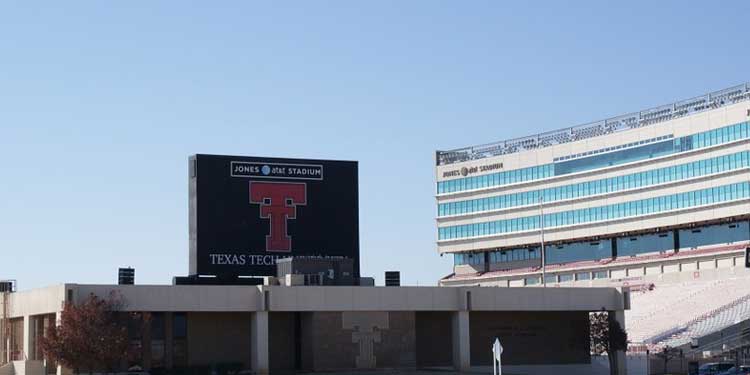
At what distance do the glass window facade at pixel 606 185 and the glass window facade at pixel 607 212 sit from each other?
4.67ft

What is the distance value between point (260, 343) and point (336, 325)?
460cm

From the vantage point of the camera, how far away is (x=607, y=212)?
4926 inches

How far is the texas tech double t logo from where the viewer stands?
7088 cm

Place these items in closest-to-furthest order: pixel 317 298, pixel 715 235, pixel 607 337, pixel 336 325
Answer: pixel 317 298 → pixel 336 325 → pixel 607 337 → pixel 715 235

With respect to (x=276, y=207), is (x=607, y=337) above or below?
below

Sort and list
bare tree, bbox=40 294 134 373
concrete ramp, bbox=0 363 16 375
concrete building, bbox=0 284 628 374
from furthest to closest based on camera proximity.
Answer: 1. concrete ramp, bbox=0 363 16 375
2. concrete building, bbox=0 284 628 374
3. bare tree, bbox=40 294 134 373

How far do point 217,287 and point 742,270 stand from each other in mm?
58613

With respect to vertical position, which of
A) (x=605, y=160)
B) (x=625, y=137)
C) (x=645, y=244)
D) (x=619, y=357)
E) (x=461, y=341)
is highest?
(x=625, y=137)

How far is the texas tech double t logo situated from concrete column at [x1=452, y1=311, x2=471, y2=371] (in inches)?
377

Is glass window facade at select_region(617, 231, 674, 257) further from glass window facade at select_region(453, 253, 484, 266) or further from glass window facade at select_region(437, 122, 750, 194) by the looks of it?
glass window facade at select_region(453, 253, 484, 266)

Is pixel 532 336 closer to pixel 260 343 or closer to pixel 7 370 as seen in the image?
pixel 260 343

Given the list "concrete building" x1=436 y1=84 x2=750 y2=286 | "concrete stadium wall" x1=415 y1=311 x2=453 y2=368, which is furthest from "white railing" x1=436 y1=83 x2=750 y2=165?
"concrete stadium wall" x1=415 y1=311 x2=453 y2=368

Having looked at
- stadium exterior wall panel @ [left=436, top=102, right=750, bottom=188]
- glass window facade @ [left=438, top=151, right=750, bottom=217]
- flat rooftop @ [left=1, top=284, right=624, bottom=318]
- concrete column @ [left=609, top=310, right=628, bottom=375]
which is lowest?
concrete column @ [left=609, top=310, right=628, bottom=375]

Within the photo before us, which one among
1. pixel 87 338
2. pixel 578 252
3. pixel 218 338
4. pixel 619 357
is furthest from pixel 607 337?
pixel 578 252
